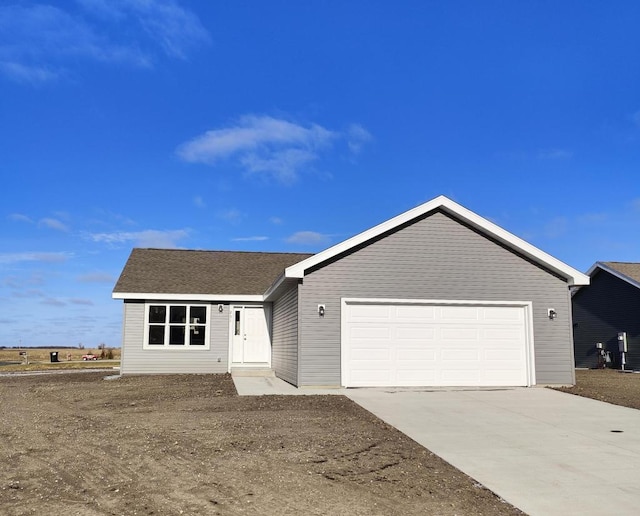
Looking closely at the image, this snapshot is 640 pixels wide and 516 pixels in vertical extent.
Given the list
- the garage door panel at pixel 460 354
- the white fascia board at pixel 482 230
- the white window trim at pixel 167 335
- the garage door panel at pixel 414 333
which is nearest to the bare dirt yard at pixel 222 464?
the garage door panel at pixel 414 333

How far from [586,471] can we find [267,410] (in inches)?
225

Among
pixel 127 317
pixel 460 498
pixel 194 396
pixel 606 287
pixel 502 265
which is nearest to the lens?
pixel 460 498

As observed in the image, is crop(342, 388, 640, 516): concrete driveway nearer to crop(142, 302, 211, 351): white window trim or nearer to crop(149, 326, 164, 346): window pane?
crop(142, 302, 211, 351): white window trim

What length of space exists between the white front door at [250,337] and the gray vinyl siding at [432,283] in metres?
5.96

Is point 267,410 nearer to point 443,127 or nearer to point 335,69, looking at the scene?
point 335,69

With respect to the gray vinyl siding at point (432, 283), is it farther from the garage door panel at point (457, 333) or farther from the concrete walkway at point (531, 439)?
the concrete walkway at point (531, 439)

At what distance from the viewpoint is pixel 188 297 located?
1838 cm

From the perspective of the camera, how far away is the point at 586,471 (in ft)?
20.0

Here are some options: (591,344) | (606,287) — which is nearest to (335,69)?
(606,287)

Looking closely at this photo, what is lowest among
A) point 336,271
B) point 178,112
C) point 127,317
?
point 127,317

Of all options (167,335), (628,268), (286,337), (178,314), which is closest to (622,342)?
(628,268)

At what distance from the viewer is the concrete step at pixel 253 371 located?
18.2 metres

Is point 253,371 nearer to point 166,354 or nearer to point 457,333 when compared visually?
point 166,354

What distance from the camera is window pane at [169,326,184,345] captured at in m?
18.5
